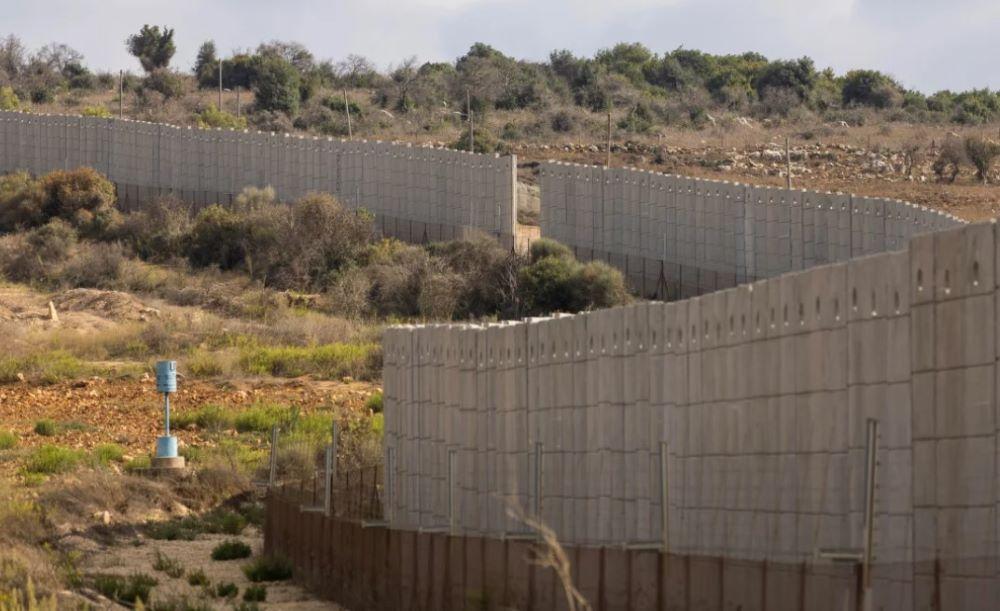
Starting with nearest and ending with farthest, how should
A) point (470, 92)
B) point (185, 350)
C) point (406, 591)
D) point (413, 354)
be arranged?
Answer: point (406, 591)
point (413, 354)
point (185, 350)
point (470, 92)

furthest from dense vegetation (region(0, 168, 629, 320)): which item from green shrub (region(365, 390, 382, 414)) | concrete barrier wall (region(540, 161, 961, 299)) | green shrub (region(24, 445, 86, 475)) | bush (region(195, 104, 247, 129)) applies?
bush (region(195, 104, 247, 129))

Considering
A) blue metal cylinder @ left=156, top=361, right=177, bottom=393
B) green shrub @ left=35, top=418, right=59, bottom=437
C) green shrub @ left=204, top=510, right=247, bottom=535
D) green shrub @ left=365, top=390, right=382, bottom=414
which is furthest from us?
green shrub @ left=365, top=390, right=382, bottom=414

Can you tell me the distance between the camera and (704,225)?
37.3 metres

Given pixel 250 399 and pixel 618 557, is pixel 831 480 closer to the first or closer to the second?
pixel 618 557

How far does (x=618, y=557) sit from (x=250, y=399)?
23.2m

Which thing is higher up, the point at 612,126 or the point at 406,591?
the point at 612,126

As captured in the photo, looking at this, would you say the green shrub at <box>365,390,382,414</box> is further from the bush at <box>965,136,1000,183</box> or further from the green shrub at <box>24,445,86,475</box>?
the bush at <box>965,136,1000,183</box>

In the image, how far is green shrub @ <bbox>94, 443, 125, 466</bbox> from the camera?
1166 inches

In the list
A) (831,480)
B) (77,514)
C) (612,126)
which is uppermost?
(612,126)

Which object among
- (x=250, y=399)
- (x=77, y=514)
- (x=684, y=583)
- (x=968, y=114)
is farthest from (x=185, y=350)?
(x=968, y=114)

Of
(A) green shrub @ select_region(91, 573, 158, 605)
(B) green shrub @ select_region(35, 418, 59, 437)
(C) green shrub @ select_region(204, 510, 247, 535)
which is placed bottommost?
(C) green shrub @ select_region(204, 510, 247, 535)

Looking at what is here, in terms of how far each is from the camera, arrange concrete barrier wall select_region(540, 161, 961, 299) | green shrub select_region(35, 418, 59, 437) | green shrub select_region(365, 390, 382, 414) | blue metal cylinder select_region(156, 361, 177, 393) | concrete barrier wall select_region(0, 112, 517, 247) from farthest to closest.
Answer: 1. concrete barrier wall select_region(0, 112, 517, 247)
2. green shrub select_region(365, 390, 382, 414)
3. green shrub select_region(35, 418, 59, 437)
4. concrete barrier wall select_region(540, 161, 961, 299)
5. blue metal cylinder select_region(156, 361, 177, 393)

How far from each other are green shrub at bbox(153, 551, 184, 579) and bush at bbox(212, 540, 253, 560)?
36.1 inches

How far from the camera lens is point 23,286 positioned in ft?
158
